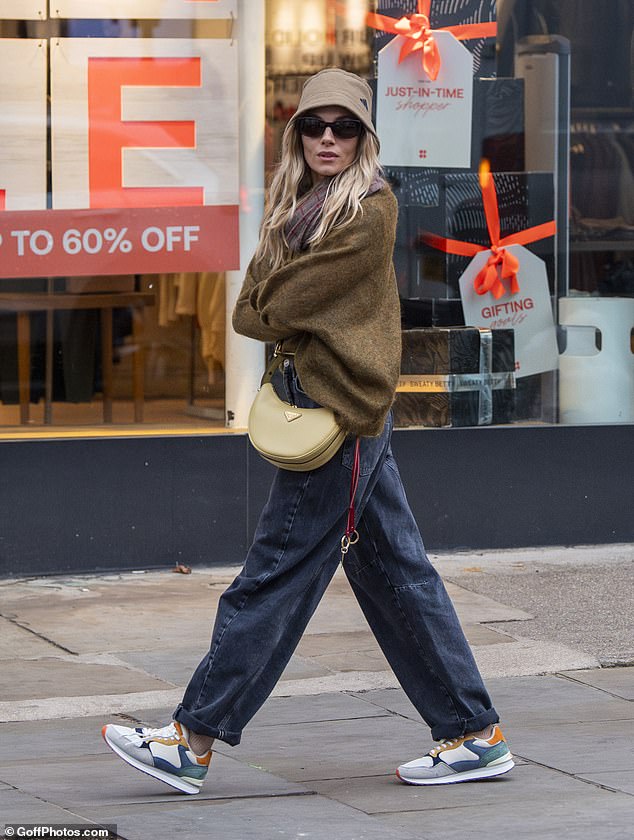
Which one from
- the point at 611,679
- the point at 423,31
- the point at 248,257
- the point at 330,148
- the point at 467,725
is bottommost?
the point at 611,679

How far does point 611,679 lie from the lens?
234 inches

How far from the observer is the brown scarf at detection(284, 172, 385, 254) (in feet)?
14.2

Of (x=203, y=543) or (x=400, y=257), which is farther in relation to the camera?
(x=400, y=257)

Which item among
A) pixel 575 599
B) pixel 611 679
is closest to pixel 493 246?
pixel 575 599

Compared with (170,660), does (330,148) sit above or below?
above

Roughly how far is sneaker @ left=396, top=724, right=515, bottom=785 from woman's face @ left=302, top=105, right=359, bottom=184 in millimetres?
1671

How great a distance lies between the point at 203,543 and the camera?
25.6ft

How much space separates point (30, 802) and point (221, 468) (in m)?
3.61

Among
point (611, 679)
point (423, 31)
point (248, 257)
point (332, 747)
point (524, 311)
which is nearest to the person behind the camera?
point (332, 747)

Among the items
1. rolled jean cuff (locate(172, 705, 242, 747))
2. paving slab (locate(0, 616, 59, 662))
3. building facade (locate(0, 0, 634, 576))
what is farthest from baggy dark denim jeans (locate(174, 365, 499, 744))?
building facade (locate(0, 0, 634, 576))

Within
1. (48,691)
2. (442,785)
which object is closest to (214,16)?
(48,691)

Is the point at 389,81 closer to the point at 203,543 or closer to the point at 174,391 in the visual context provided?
the point at 174,391

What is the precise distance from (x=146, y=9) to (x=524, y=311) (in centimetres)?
254

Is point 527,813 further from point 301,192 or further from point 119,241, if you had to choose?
point 119,241
